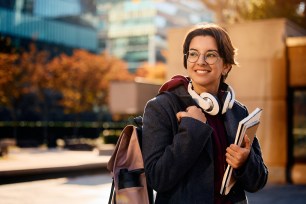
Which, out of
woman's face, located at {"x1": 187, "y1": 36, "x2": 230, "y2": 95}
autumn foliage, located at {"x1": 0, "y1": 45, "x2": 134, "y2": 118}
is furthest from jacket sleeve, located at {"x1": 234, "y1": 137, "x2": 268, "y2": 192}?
autumn foliage, located at {"x1": 0, "y1": 45, "x2": 134, "y2": 118}

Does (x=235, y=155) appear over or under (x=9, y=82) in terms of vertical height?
under

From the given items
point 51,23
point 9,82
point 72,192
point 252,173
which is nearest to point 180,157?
point 252,173

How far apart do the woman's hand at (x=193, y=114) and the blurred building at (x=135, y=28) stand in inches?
4155

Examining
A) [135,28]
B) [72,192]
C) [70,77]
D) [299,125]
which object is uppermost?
[135,28]

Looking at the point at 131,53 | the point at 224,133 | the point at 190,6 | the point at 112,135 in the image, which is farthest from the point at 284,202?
the point at 190,6

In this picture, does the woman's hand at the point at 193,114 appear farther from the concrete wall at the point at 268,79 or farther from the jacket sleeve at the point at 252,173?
the concrete wall at the point at 268,79

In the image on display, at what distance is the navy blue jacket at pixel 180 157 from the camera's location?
2.35 m

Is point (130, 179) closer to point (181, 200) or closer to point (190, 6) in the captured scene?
point (181, 200)

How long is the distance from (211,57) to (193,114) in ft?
1.12

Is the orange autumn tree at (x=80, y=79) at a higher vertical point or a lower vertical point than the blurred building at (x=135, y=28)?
lower

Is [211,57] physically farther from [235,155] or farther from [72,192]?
[72,192]

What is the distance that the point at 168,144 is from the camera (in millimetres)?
2447

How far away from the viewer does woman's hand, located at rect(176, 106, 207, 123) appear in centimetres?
245

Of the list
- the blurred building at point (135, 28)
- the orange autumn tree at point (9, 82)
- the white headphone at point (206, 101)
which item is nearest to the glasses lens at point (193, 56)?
the white headphone at point (206, 101)
